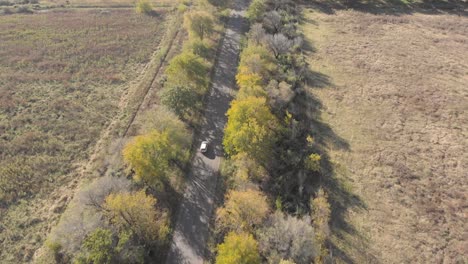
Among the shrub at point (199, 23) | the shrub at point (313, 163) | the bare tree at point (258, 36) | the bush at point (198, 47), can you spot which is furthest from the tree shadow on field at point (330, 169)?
the shrub at point (199, 23)

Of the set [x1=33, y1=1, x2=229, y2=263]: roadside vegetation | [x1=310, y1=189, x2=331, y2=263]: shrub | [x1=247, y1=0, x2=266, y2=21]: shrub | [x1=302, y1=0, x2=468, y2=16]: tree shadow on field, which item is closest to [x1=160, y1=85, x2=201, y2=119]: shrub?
[x1=33, y1=1, x2=229, y2=263]: roadside vegetation

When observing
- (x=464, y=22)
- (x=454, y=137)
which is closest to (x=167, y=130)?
→ (x=454, y=137)

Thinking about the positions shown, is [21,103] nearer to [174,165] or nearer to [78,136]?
[78,136]

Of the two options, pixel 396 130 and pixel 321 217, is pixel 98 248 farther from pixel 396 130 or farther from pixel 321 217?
pixel 396 130

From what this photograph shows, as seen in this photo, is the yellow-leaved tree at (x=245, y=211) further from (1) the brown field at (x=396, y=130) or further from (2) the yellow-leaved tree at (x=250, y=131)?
(1) the brown field at (x=396, y=130)

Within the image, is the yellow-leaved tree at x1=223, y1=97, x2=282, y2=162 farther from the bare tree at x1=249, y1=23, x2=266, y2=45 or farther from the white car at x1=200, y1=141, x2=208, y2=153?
the bare tree at x1=249, y1=23, x2=266, y2=45

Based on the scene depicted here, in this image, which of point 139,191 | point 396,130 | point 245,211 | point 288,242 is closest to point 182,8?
point 396,130
